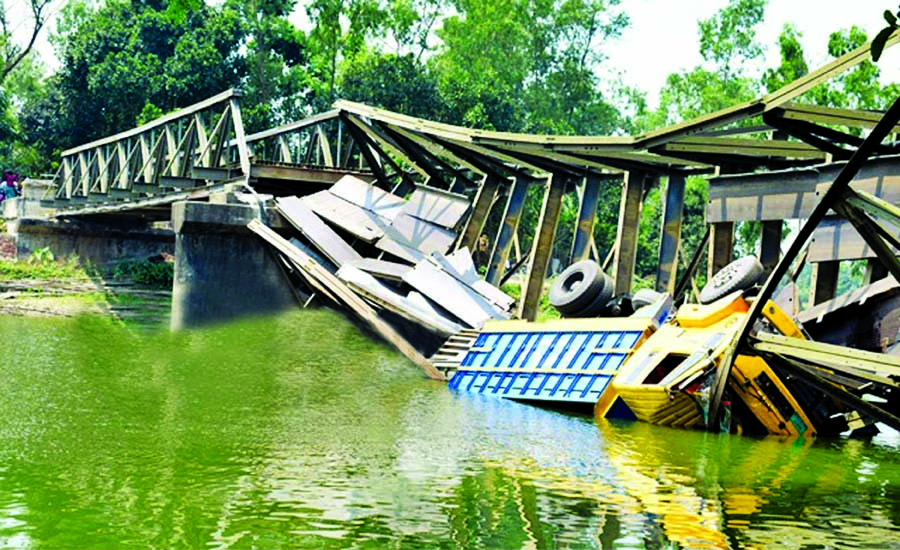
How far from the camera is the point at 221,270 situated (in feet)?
91.3

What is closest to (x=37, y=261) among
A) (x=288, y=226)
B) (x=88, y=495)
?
(x=288, y=226)

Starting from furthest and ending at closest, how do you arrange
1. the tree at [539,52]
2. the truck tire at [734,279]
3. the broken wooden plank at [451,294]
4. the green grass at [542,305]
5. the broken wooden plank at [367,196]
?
the tree at [539,52]
the green grass at [542,305]
the broken wooden plank at [367,196]
the broken wooden plank at [451,294]
the truck tire at [734,279]

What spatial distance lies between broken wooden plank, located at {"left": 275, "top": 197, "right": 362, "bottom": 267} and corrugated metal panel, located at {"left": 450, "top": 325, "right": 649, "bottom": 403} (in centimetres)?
566

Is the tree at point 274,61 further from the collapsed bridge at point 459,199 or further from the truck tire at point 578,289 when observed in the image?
the truck tire at point 578,289

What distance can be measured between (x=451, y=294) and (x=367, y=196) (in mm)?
5683

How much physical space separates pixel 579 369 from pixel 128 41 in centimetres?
3976

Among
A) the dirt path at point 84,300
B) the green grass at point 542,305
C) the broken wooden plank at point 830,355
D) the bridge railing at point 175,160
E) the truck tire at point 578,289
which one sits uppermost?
the bridge railing at point 175,160

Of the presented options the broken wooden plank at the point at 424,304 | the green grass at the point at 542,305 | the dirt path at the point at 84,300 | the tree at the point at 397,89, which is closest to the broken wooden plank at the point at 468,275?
the broken wooden plank at the point at 424,304

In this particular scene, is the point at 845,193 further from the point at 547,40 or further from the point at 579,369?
the point at 547,40

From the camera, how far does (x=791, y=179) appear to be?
2002 cm

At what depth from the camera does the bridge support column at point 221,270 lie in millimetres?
27594

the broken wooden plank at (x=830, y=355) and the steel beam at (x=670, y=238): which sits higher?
the steel beam at (x=670, y=238)

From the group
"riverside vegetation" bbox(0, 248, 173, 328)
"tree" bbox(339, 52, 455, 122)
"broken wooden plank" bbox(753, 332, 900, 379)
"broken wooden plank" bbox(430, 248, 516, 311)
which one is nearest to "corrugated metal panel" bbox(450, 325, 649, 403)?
"broken wooden plank" bbox(430, 248, 516, 311)

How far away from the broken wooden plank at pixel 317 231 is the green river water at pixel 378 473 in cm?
553
